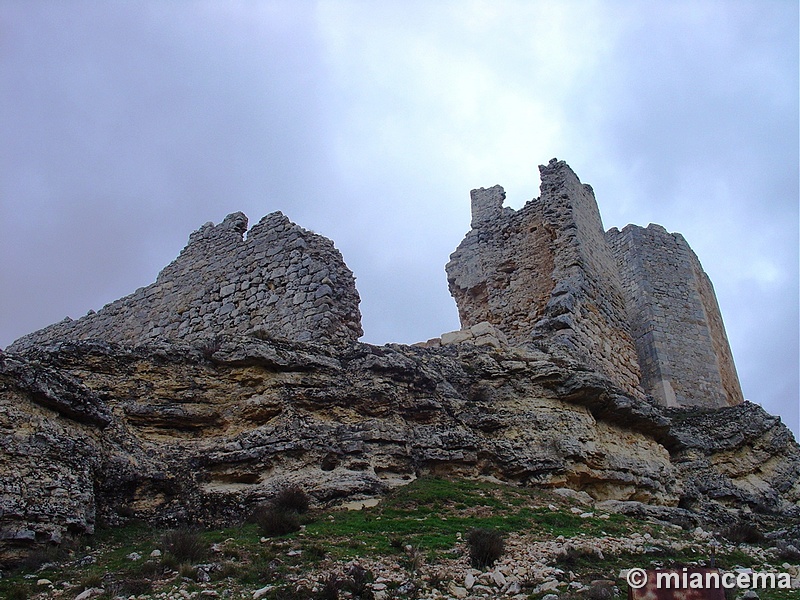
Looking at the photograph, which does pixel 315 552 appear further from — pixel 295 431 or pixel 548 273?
pixel 548 273

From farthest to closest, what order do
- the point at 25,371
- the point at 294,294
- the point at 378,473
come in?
the point at 294,294 < the point at 378,473 < the point at 25,371

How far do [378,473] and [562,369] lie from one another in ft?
12.9

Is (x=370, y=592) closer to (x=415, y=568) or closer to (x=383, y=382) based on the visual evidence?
(x=415, y=568)

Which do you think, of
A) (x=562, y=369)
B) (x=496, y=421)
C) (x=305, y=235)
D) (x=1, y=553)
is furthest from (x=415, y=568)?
(x=305, y=235)

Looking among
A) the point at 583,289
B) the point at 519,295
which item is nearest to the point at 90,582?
the point at 583,289

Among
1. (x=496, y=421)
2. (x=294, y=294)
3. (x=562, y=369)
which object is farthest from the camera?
(x=294, y=294)

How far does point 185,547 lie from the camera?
6617 millimetres

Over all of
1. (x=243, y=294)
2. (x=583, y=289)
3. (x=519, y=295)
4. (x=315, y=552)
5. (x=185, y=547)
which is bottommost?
(x=315, y=552)

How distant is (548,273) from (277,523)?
10.2 metres

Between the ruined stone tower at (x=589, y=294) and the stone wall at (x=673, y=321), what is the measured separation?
0.03 meters

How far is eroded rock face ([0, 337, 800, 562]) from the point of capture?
780 cm

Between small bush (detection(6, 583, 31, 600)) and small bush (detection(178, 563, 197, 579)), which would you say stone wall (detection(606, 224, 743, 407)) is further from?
small bush (detection(6, 583, 31, 600))

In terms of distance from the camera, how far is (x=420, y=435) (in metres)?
10.1
